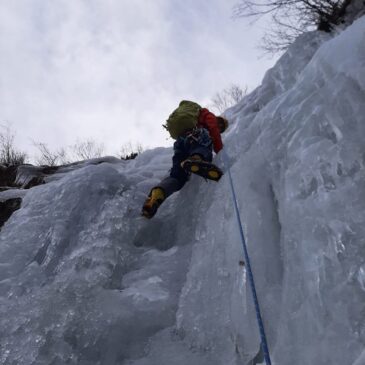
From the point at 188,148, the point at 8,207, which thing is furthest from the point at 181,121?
the point at 8,207

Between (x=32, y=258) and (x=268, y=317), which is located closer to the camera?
Result: (x=268, y=317)

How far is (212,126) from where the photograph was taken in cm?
391

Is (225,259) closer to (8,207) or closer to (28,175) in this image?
(8,207)

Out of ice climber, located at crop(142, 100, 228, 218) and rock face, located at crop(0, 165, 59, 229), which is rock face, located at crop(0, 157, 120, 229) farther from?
ice climber, located at crop(142, 100, 228, 218)

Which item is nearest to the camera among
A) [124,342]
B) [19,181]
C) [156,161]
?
[124,342]

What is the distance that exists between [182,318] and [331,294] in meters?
1.01

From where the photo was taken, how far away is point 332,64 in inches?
101

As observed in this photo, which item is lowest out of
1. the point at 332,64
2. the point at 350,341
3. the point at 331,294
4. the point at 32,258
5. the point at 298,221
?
the point at 350,341

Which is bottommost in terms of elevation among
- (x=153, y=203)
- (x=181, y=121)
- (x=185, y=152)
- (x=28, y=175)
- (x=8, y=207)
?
(x=153, y=203)

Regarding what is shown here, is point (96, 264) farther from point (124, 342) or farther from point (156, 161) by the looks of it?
point (156, 161)

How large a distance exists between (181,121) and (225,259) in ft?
5.54

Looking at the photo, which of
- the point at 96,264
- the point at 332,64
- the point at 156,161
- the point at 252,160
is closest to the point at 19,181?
the point at 156,161

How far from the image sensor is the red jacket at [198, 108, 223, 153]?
12.6 ft

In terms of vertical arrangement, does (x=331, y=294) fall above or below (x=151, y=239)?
below
